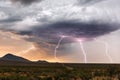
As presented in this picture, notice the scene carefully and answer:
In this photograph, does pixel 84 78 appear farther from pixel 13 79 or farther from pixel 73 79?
pixel 13 79

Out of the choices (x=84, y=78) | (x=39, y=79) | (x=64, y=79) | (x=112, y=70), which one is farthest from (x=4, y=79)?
(x=112, y=70)

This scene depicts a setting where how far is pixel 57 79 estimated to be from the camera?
50375 millimetres

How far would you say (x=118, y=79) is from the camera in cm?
4956

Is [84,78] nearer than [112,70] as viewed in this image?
Yes

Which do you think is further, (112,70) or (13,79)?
(112,70)

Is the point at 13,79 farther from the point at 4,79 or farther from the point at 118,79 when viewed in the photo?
the point at 118,79

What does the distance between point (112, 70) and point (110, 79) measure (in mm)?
17929

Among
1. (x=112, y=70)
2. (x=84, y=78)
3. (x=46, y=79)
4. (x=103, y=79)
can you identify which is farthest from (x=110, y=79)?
(x=112, y=70)

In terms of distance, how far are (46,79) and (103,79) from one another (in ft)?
28.4

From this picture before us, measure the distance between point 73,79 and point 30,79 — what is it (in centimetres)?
645

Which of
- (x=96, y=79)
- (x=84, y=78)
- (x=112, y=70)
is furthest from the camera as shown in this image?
(x=112, y=70)

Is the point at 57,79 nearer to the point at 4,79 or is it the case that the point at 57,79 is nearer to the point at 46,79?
the point at 46,79

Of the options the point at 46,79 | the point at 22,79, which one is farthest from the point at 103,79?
the point at 22,79

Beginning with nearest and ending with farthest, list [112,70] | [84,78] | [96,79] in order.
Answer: [96,79] < [84,78] < [112,70]
